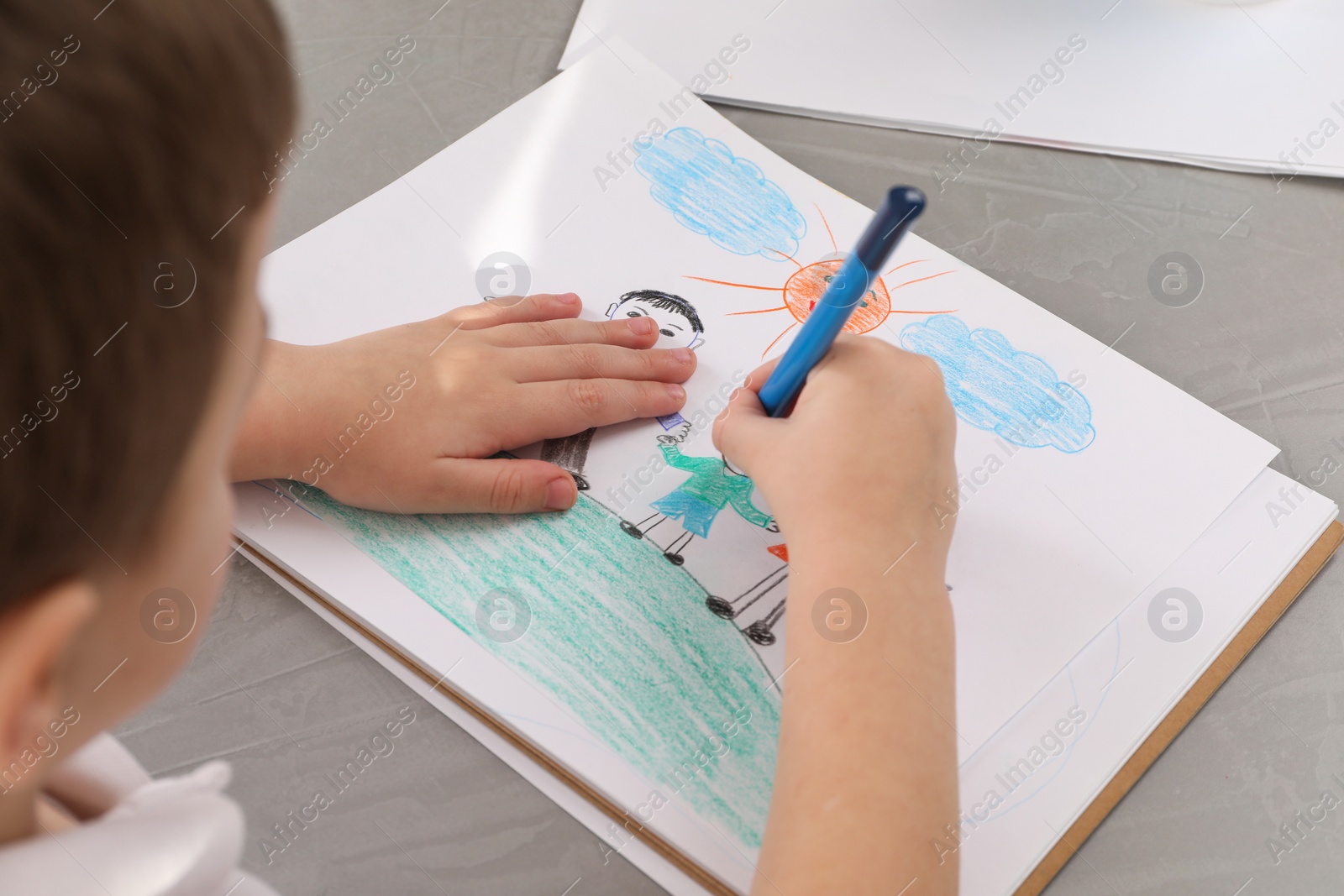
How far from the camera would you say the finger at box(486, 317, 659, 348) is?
663 mm

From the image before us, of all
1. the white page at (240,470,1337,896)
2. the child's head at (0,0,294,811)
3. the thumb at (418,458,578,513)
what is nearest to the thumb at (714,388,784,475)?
the thumb at (418,458,578,513)

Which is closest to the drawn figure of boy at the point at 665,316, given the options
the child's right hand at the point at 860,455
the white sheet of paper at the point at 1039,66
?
the child's right hand at the point at 860,455

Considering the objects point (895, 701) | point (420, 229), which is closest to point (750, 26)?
point (420, 229)

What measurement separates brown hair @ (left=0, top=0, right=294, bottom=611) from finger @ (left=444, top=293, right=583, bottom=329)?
0.38 meters

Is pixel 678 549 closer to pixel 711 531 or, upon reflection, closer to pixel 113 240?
pixel 711 531

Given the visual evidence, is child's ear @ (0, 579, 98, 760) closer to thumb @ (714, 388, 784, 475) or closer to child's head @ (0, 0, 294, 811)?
child's head @ (0, 0, 294, 811)

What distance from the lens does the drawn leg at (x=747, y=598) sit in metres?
0.56

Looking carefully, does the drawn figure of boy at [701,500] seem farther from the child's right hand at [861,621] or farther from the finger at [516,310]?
the finger at [516,310]

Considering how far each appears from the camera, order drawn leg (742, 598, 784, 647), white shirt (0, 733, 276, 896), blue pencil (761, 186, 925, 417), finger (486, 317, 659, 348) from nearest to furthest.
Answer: white shirt (0, 733, 276, 896)
blue pencil (761, 186, 925, 417)
drawn leg (742, 598, 784, 647)
finger (486, 317, 659, 348)

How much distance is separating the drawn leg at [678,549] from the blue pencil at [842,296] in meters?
0.09

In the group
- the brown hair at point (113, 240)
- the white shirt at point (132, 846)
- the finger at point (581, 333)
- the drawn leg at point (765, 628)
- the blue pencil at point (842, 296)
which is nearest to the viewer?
the brown hair at point (113, 240)

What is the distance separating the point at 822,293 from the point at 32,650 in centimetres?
56

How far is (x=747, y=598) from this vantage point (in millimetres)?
568

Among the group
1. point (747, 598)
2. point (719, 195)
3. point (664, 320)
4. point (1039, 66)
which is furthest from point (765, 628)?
point (1039, 66)
